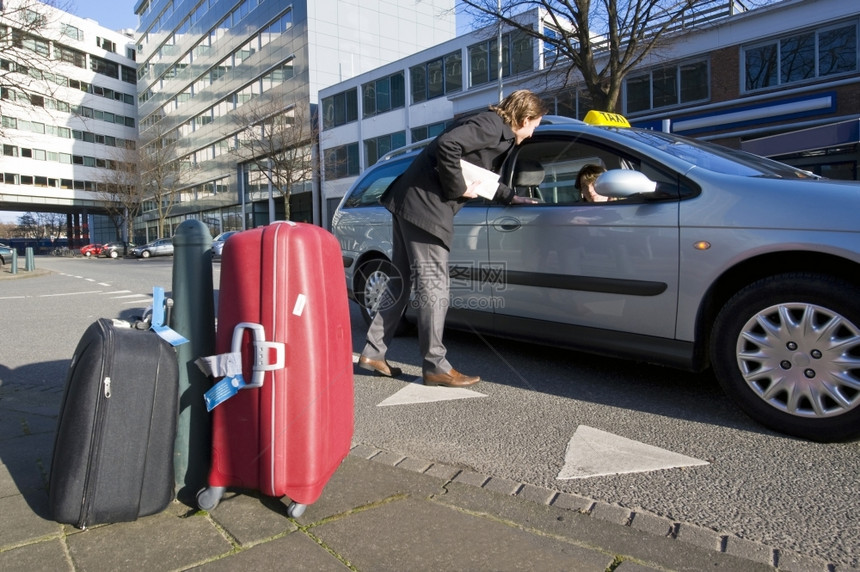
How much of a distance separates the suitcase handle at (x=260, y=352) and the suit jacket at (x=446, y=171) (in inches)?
67.0

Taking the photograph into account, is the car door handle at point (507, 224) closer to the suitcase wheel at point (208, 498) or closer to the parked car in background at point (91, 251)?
the suitcase wheel at point (208, 498)

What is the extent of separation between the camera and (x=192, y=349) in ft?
7.17

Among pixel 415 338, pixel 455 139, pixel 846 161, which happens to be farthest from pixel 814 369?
pixel 846 161

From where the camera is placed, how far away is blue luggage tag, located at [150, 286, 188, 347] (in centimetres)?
205

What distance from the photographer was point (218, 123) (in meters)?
51.0

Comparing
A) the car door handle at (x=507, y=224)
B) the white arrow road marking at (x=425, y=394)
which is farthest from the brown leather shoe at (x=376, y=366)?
the car door handle at (x=507, y=224)

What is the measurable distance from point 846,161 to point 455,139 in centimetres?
1628

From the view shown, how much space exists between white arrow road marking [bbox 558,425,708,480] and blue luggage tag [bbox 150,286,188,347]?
161cm

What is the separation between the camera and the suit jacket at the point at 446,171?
337 cm

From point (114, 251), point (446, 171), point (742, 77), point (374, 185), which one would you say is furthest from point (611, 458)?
point (114, 251)

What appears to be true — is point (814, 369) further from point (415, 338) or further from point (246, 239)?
point (415, 338)

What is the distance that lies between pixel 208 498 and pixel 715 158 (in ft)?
10.4

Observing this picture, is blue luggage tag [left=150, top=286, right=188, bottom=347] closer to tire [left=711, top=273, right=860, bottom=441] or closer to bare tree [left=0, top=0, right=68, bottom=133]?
tire [left=711, top=273, right=860, bottom=441]

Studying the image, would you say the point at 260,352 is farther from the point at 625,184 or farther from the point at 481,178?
the point at 625,184
